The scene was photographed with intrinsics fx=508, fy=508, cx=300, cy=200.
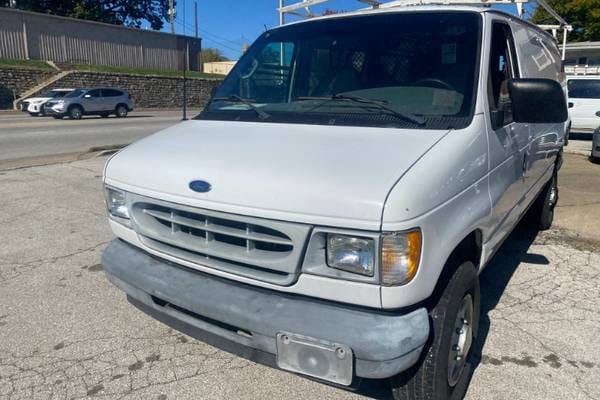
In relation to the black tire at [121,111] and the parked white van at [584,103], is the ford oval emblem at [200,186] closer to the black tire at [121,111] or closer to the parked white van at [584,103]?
the parked white van at [584,103]

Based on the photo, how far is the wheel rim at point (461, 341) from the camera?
266 cm

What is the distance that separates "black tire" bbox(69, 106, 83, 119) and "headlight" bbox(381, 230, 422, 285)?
86.6 ft

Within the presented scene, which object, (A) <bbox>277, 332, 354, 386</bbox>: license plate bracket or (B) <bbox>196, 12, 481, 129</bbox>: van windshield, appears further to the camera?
(B) <bbox>196, 12, 481, 129</bbox>: van windshield

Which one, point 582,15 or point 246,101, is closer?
point 246,101

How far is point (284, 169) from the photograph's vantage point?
237 centimetres

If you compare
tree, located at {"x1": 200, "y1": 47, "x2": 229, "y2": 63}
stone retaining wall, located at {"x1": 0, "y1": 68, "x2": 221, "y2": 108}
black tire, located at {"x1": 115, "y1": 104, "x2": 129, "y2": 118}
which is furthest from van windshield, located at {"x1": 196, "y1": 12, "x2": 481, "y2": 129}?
tree, located at {"x1": 200, "y1": 47, "x2": 229, "y2": 63}

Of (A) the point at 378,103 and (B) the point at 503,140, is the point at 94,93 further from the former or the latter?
(B) the point at 503,140

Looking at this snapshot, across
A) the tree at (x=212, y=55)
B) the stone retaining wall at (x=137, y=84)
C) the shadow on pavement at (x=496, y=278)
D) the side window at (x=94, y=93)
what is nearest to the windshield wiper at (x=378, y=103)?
the shadow on pavement at (x=496, y=278)

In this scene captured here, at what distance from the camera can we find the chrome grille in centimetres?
228

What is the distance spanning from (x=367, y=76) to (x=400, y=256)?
1562 mm

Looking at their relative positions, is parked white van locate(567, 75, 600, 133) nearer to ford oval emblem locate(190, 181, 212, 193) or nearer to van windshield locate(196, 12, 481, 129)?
van windshield locate(196, 12, 481, 129)

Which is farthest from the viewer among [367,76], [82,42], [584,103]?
[82,42]

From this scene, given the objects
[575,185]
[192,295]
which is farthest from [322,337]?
[575,185]

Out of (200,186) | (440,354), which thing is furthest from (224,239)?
(440,354)
